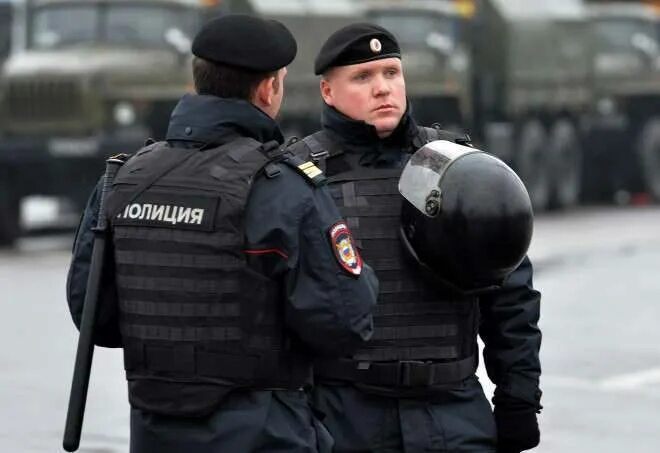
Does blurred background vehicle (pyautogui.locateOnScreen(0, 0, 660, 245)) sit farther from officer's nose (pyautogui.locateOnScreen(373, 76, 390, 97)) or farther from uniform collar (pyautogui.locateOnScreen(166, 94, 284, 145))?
uniform collar (pyautogui.locateOnScreen(166, 94, 284, 145))

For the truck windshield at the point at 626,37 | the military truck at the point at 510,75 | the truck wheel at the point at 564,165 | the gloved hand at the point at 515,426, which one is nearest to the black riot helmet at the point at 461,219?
the gloved hand at the point at 515,426

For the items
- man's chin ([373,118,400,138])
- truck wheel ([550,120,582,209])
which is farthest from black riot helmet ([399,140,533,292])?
truck wheel ([550,120,582,209])

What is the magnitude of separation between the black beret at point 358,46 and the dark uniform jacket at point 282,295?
737 millimetres

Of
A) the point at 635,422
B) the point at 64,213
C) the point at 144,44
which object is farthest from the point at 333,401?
the point at 64,213

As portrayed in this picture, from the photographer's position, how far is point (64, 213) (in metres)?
22.6

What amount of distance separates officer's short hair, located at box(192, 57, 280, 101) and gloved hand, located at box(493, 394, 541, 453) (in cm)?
115

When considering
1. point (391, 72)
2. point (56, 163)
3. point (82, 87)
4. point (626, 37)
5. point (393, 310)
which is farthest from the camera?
point (626, 37)

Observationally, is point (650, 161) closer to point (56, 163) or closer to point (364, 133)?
point (56, 163)

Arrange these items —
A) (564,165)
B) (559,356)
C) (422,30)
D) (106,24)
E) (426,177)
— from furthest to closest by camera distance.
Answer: (564,165) → (422,30) → (106,24) → (559,356) → (426,177)

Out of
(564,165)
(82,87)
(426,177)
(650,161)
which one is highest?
(426,177)

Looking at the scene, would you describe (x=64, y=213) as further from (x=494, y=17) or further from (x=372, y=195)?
(x=372, y=195)

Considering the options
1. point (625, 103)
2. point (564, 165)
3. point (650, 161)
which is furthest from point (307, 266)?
point (625, 103)

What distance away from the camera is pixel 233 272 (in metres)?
4.38

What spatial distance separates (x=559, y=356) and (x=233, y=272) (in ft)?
25.3
